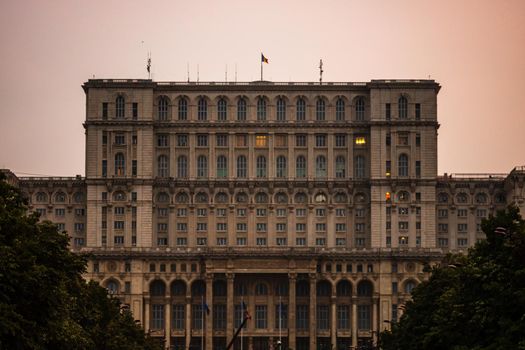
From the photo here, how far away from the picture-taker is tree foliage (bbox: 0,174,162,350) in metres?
109

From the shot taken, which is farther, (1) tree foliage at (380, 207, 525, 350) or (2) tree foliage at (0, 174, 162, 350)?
(1) tree foliage at (380, 207, 525, 350)

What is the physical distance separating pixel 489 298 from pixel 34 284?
40442mm

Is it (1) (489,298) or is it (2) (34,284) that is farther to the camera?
(1) (489,298)

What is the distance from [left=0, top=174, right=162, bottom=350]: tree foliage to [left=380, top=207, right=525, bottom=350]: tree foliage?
35.9m

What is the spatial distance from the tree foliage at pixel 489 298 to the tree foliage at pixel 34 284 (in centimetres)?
3592

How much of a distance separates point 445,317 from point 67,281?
39.0 meters

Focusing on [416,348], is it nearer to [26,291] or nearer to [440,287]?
[440,287]

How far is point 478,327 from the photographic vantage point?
130 meters

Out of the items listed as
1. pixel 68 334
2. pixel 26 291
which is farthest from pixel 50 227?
pixel 26 291

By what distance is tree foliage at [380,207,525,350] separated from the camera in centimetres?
11800

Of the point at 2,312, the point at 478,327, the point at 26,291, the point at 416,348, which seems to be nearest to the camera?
the point at 2,312

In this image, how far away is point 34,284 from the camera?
370 feet

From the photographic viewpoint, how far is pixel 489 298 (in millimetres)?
126188

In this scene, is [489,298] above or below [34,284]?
below
